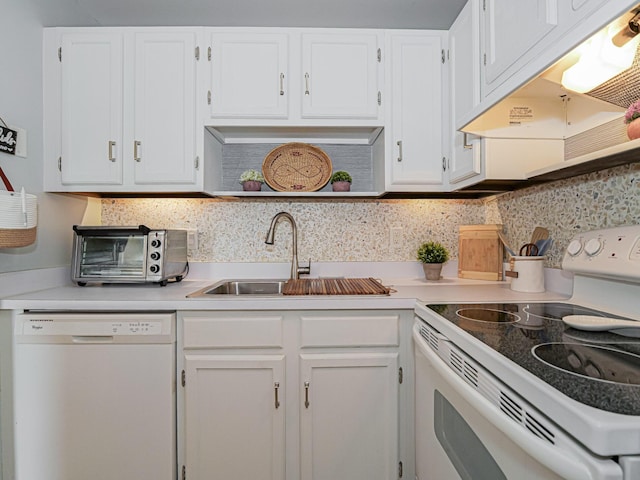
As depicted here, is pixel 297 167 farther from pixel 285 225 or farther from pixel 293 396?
pixel 293 396

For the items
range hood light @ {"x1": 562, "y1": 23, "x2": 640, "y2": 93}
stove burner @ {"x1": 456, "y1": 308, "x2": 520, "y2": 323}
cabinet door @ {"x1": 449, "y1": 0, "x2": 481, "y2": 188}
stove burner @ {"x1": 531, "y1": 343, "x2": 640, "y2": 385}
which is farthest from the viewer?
cabinet door @ {"x1": 449, "y1": 0, "x2": 481, "y2": 188}

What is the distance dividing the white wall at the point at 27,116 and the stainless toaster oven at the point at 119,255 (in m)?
0.14

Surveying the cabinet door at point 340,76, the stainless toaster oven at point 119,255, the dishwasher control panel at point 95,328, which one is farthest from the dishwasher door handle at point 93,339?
the cabinet door at point 340,76

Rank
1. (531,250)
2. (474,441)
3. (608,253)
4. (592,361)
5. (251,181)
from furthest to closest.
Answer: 1. (251,181)
2. (531,250)
3. (608,253)
4. (474,441)
5. (592,361)

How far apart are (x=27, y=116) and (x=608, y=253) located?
244cm

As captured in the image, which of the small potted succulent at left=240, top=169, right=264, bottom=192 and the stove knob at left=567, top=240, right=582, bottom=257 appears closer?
the stove knob at left=567, top=240, right=582, bottom=257

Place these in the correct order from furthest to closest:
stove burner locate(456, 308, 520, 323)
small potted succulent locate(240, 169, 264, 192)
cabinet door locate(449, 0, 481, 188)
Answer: small potted succulent locate(240, 169, 264, 192) → cabinet door locate(449, 0, 481, 188) → stove burner locate(456, 308, 520, 323)

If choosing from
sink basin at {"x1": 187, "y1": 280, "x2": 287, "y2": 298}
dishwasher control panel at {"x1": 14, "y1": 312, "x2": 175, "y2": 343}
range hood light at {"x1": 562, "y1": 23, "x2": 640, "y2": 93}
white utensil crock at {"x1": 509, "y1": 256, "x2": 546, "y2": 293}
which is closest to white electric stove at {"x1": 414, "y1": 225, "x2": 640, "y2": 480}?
white utensil crock at {"x1": 509, "y1": 256, "x2": 546, "y2": 293}

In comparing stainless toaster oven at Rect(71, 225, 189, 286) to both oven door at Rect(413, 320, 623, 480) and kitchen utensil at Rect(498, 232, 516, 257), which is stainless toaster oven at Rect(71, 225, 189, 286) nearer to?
oven door at Rect(413, 320, 623, 480)

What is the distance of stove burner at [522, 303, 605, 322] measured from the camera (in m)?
1.15

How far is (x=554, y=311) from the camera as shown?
3.97 feet

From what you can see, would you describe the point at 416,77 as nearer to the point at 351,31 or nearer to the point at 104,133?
the point at 351,31

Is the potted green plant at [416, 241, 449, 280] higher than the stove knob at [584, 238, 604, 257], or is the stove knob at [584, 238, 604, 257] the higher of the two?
the stove knob at [584, 238, 604, 257]

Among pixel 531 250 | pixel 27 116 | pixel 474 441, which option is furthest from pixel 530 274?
pixel 27 116
